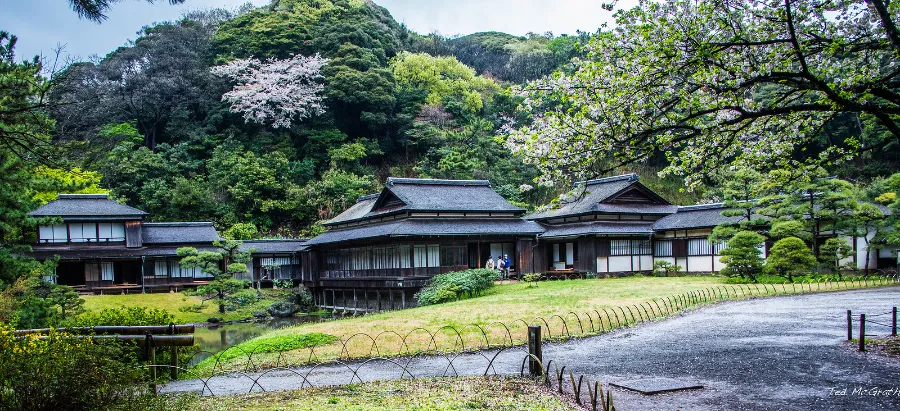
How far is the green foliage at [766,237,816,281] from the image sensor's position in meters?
25.8

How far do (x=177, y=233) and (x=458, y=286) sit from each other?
24.6 m

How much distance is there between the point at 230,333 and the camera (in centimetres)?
2814

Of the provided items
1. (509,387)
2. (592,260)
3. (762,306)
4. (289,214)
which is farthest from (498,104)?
(509,387)

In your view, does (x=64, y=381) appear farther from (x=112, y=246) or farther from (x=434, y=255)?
(x=112, y=246)

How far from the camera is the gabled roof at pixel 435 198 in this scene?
33.5m

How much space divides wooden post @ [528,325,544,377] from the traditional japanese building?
19.8 metres

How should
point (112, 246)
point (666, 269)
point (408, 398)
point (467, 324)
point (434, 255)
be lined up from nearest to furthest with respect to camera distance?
point (408, 398) < point (467, 324) < point (434, 255) < point (666, 269) < point (112, 246)

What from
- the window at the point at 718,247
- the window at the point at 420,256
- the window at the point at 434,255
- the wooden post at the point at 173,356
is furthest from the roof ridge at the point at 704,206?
the wooden post at the point at 173,356

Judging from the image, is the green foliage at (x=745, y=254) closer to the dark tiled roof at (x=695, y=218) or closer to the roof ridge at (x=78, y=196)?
the dark tiled roof at (x=695, y=218)

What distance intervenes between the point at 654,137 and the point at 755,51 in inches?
85.9

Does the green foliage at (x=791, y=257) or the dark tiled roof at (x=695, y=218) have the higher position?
the dark tiled roof at (x=695, y=218)

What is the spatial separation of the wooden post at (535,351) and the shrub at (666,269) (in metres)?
26.6

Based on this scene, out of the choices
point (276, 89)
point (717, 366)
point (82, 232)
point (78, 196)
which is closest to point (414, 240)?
point (717, 366)

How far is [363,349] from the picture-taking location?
47.2 ft
